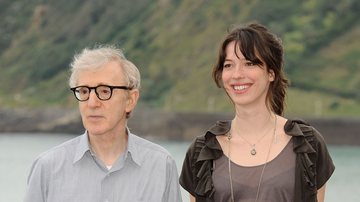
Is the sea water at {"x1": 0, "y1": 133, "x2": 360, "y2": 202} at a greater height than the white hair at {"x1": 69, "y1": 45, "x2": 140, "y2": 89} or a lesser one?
lesser

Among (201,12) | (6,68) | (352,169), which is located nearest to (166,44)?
(201,12)

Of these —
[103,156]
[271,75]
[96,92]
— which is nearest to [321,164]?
[271,75]

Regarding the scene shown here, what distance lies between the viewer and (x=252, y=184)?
5.84 m

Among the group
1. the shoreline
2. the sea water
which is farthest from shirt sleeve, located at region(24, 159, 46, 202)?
the shoreline

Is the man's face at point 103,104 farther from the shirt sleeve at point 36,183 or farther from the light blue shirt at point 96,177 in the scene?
the shirt sleeve at point 36,183

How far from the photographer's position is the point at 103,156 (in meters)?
5.79

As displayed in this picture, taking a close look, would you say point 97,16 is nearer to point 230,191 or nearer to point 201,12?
point 201,12

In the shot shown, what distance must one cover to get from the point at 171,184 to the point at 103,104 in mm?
640

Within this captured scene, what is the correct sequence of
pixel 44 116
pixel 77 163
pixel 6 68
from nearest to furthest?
1. pixel 77 163
2. pixel 44 116
3. pixel 6 68

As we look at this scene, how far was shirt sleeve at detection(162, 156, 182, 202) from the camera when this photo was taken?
5777mm

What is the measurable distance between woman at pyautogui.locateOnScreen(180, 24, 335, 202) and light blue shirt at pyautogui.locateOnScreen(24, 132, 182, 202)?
31 centimetres

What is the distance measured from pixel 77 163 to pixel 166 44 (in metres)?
90.3

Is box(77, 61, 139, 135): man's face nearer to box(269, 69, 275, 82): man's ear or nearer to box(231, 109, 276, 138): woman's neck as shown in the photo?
box(231, 109, 276, 138): woman's neck

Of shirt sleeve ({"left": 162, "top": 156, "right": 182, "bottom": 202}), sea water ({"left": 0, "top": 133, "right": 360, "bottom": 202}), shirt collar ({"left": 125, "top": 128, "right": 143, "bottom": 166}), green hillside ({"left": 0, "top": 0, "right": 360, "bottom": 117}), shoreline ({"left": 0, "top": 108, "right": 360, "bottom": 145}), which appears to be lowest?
sea water ({"left": 0, "top": 133, "right": 360, "bottom": 202})
